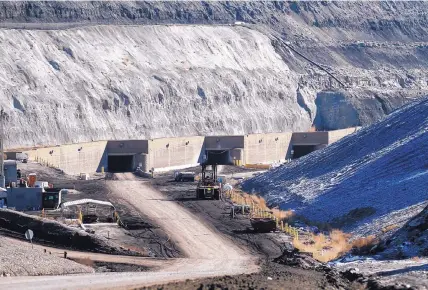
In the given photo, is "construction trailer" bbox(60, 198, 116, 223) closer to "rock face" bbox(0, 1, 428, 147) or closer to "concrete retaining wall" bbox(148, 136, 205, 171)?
"rock face" bbox(0, 1, 428, 147)

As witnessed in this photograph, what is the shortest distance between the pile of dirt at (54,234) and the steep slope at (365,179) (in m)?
10.0

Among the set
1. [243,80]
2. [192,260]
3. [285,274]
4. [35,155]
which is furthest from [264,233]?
[243,80]

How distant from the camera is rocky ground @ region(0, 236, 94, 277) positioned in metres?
39.1

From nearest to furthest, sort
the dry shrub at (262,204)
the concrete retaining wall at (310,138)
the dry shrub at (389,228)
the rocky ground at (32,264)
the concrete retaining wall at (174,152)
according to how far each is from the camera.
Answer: the rocky ground at (32,264)
the dry shrub at (389,228)
the dry shrub at (262,204)
the concrete retaining wall at (174,152)
the concrete retaining wall at (310,138)

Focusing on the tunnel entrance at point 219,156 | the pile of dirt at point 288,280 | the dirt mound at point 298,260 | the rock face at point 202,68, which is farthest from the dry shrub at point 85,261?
the tunnel entrance at point 219,156

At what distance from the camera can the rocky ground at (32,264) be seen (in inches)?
1540

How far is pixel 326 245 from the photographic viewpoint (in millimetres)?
48312

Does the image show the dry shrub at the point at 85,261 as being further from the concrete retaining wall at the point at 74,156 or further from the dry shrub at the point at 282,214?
the concrete retaining wall at the point at 74,156

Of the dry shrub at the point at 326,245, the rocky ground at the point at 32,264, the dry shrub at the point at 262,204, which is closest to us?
the rocky ground at the point at 32,264

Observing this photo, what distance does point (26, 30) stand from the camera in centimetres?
9862

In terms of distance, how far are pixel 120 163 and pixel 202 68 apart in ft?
71.4

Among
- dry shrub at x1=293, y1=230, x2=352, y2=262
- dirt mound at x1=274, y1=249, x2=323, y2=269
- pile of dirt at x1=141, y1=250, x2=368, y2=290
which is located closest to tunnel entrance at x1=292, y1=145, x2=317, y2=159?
dry shrub at x1=293, y1=230, x2=352, y2=262

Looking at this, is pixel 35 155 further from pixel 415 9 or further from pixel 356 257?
pixel 415 9

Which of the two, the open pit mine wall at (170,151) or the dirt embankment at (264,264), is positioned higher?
the open pit mine wall at (170,151)
